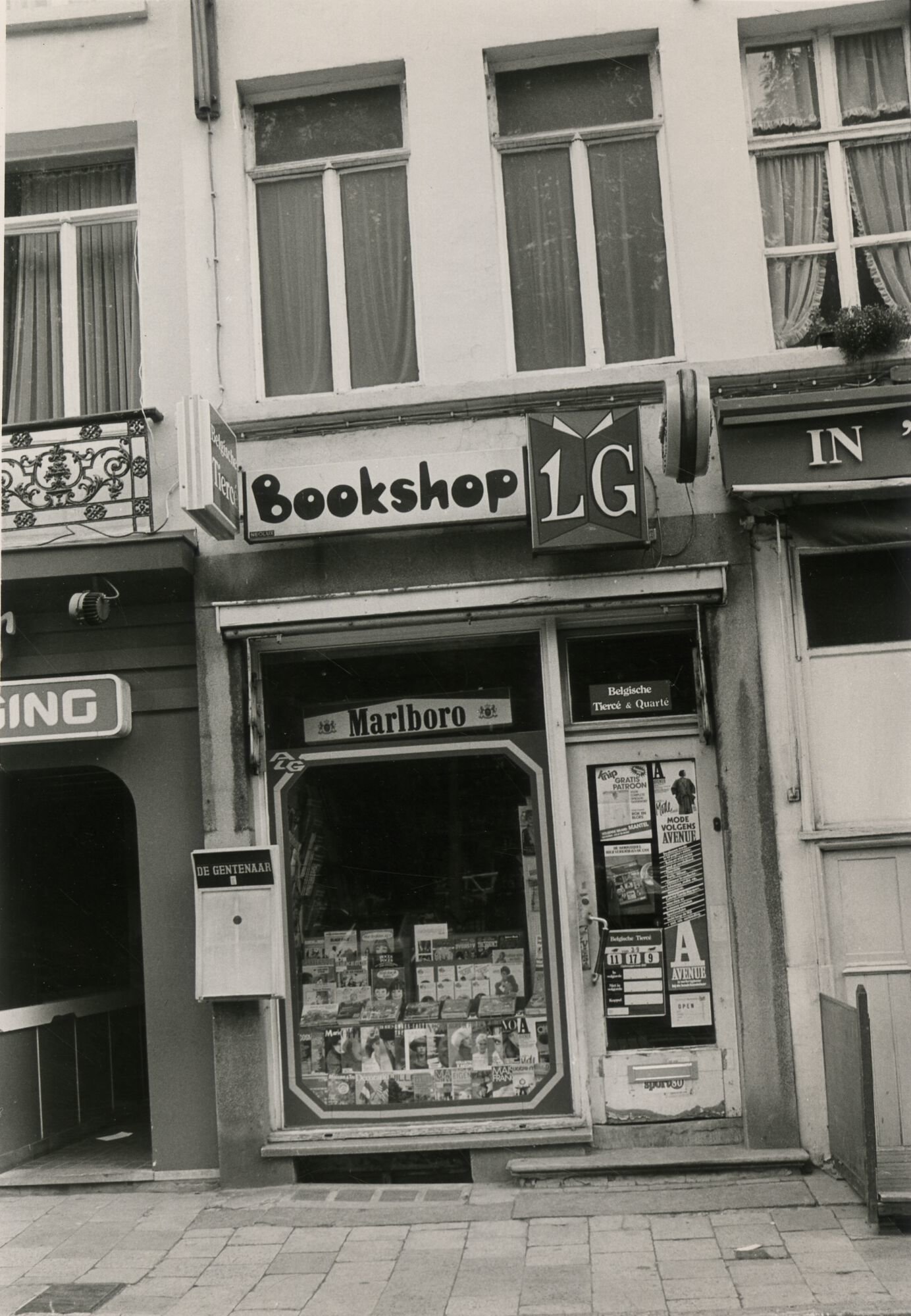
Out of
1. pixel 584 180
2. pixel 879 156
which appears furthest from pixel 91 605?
pixel 879 156

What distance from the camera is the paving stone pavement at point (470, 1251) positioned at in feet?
18.1

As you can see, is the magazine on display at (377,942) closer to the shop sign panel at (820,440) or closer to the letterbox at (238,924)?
the letterbox at (238,924)

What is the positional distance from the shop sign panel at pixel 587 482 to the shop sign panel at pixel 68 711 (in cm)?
271

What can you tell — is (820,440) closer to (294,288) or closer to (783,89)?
(783,89)

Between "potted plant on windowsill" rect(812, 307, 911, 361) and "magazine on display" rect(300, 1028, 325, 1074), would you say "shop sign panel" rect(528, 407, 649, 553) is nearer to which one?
"potted plant on windowsill" rect(812, 307, 911, 361)

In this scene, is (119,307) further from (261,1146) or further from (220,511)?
(261,1146)

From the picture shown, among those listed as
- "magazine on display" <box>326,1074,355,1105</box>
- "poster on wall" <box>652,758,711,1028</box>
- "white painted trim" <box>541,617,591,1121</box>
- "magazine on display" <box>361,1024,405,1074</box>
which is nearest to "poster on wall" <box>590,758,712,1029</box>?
"poster on wall" <box>652,758,711,1028</box>

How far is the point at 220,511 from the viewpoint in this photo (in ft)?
23.7

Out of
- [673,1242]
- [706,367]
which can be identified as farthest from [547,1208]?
[706,367]

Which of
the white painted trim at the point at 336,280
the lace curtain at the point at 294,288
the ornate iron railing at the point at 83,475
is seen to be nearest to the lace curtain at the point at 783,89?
the white painted trim at the point at 336,280

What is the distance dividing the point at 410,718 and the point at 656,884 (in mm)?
1775

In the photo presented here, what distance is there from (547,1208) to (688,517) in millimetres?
3893

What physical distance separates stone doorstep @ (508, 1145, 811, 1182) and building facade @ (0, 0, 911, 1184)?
138 millimetres

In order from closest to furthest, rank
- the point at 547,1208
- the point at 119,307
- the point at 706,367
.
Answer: the point at 547,1208 → the point at 706,367 → the point at 119,307
